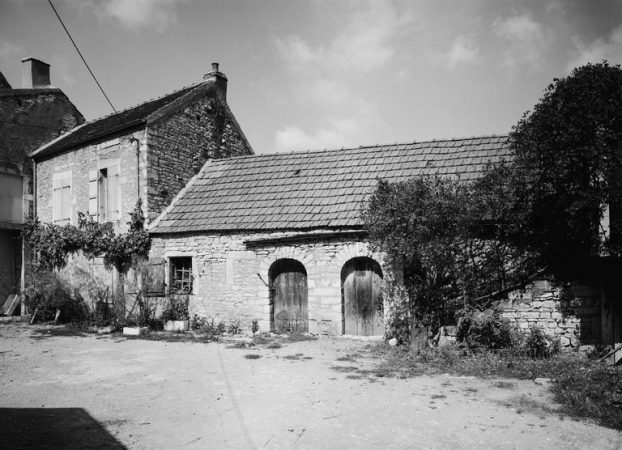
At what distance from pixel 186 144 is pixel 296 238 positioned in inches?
255

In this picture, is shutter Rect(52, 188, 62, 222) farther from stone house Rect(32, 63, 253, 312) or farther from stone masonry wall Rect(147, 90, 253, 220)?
stone masonry wall Rect(147, 90, 253, 220)

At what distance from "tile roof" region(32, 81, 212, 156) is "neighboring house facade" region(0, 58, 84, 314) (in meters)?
0.57

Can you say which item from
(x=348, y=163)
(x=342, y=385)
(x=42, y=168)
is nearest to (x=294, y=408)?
(x=342, y=385)

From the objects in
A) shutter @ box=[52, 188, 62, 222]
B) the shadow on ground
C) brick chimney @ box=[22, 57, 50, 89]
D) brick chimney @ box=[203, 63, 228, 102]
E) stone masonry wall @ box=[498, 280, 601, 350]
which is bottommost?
the shadow on ground

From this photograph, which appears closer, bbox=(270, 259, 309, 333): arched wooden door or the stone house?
bbox=(270, 259, 309, 333): arched wooden door

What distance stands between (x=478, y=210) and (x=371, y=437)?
5.52m

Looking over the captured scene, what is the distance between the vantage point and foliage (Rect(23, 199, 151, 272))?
14.1 meters

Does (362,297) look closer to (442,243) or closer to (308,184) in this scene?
(442,243)

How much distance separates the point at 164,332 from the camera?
12789 mm

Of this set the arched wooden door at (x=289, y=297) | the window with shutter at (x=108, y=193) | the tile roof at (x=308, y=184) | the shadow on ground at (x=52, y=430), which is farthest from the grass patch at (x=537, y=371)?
the window with shutter at (x=108, y=193)

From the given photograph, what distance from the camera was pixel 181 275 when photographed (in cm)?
1389

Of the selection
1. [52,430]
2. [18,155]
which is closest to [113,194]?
[18,155]

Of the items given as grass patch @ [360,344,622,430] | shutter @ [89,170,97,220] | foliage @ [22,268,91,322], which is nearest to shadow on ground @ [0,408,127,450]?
grass patch @ [360,344,622,430]

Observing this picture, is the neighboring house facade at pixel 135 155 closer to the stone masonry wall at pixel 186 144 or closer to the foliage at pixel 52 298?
the stone masonry wall at pixel 186 144
